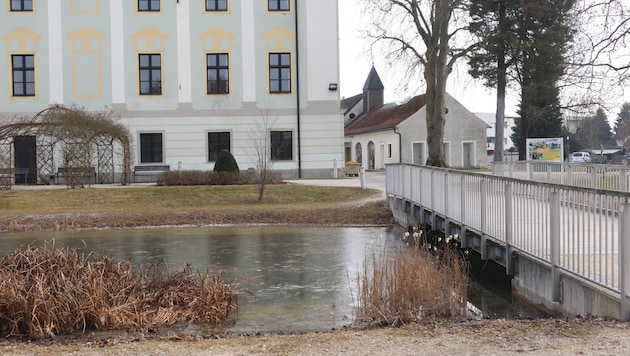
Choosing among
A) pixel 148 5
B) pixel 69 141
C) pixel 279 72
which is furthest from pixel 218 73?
pixel 69 141

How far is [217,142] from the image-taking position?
36875mm

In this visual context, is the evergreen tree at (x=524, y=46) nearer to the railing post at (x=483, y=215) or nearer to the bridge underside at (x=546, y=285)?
the railing post at (x=483, y=215)

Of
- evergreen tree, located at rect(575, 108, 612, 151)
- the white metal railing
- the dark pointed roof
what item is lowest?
the white metal railing

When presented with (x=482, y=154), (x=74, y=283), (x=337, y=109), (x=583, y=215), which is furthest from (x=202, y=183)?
(x=482, y=154)

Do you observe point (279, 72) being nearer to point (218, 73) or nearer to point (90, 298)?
point (218, 73)

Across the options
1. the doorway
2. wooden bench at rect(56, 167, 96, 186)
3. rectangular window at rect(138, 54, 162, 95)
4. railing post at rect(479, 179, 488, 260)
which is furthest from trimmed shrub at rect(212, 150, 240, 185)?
railing post at rect(479, 179, 488, 260)

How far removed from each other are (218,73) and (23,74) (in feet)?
32.6

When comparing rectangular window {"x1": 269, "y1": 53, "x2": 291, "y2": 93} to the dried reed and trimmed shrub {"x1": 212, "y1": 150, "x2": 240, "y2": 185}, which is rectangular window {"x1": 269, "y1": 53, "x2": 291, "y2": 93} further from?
the dried reed

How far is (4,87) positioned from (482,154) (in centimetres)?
3419

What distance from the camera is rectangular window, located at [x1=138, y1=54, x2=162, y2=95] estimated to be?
36438mm

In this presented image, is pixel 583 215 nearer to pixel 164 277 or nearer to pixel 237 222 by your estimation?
pixel 164 277

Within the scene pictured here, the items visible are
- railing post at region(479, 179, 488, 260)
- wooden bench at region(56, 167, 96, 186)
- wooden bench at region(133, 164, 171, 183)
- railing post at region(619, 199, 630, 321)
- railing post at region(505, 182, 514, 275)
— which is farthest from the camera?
wooden bench at region(133, 164, 171, 183)

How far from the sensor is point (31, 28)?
117 ft

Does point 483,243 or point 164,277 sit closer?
point 164,277
